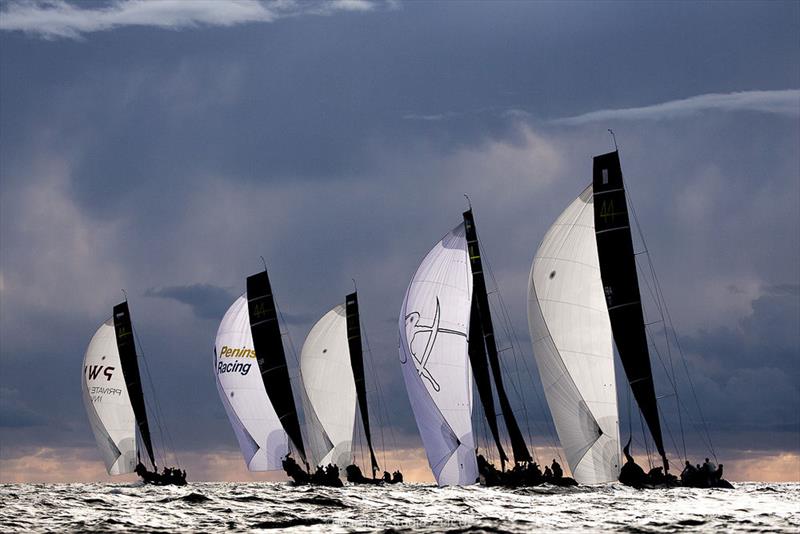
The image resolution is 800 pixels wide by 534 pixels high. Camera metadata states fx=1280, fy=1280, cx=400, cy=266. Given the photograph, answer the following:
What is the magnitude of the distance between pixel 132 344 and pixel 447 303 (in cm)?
2662

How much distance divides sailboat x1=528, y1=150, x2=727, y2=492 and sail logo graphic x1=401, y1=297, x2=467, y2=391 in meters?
4.64

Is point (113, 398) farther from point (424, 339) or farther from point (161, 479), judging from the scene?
point (424, 339)

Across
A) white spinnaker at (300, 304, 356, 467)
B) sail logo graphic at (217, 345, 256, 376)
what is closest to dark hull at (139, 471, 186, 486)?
sail logo graphic at (217, 345, 256, 376)

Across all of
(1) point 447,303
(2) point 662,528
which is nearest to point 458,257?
(1) point 447,303

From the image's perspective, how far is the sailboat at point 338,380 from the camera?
75750 mm

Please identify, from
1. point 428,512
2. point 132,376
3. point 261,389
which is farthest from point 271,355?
point 428,512

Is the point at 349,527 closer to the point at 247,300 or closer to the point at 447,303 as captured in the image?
the point at 447,303

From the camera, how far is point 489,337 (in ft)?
190

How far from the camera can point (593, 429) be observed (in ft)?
173

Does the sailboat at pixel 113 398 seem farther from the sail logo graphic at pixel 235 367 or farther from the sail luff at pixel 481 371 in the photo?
the sail luff at pixel 481 371

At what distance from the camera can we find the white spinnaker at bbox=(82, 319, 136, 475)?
78.6 meters

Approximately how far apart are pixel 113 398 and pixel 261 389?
9921mm

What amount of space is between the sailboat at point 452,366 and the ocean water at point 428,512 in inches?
53.8

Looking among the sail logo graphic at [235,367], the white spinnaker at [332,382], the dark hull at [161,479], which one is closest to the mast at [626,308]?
the white spinnaker at [332,382]
